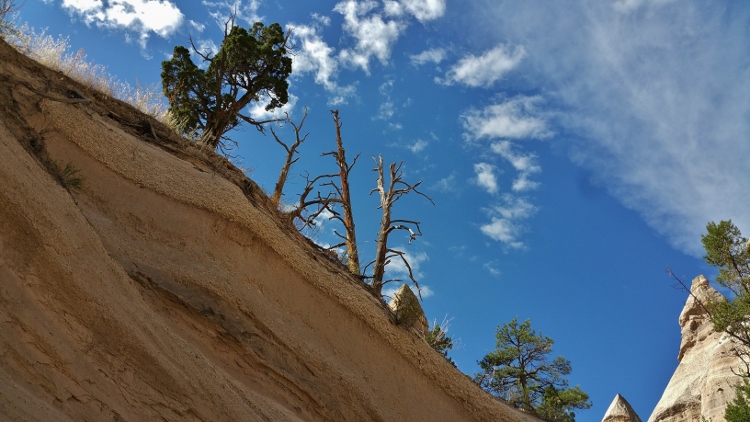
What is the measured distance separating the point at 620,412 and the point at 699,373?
4.12 m

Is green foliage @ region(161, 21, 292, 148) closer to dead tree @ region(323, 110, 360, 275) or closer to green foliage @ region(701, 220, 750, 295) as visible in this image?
dead tree @ region(323, 110, 360, 275)

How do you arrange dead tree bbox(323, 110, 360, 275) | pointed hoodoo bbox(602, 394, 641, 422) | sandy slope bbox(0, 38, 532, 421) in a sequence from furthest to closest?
pointed hoodoo bbox(602, 394, 641, 422) < dead tree bbox(323, 110, 360, 275) < sandy slope bbox(0, 38, 532, 421)

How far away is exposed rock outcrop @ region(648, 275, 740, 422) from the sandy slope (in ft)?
50.9

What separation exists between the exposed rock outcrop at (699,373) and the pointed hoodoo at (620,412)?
1098mm

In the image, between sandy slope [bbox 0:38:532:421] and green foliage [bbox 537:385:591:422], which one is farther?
green foliage [bbox 537:385:591:422]

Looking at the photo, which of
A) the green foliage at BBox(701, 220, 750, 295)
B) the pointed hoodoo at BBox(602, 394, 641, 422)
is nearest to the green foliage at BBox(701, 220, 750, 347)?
the green foliage at BBox(701, 220, 750, 295)

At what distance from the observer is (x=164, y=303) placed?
28.0ft

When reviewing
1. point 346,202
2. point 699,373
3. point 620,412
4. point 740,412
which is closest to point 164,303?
point 346,202

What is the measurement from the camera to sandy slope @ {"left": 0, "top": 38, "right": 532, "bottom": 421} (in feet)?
20.3

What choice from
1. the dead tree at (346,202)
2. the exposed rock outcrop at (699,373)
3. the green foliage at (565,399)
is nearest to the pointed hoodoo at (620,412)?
the exposed rock outcrop at (699,373)

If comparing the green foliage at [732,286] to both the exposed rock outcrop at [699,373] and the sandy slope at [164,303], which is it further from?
the sandy slope at [164,303]

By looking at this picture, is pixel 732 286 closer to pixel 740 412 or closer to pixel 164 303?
pixel 740 412

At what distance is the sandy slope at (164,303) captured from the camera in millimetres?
6180

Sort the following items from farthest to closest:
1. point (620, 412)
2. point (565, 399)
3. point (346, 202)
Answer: point (620, 412) → point (565, 399) → point (346, 202)
